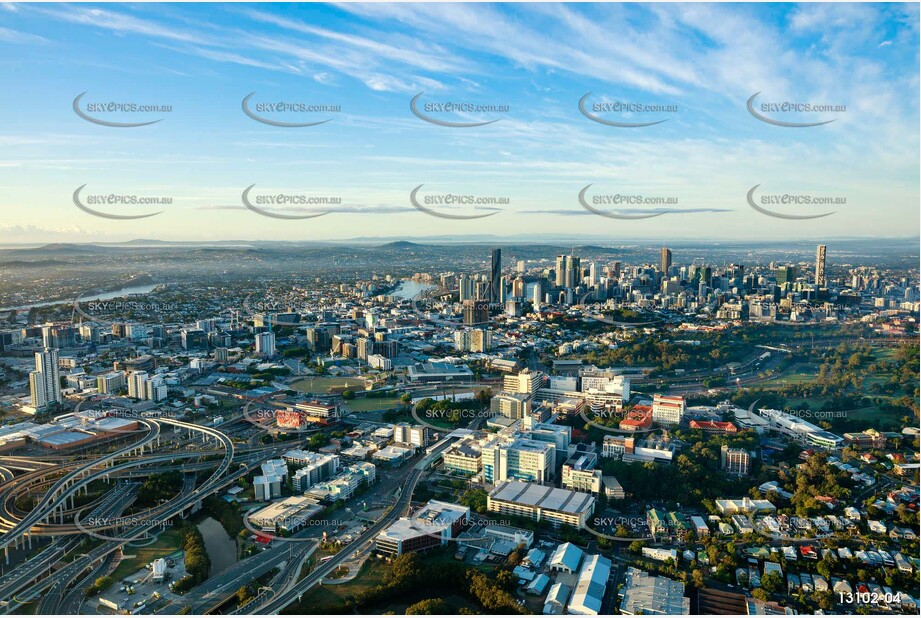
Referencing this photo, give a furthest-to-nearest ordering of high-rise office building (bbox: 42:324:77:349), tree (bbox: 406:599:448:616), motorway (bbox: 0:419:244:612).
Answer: high-rise office building (bbox: 42:324:77:349) < motorway (bbox: 0:419:244:612) < tree (bbox: 406:599:448:616)

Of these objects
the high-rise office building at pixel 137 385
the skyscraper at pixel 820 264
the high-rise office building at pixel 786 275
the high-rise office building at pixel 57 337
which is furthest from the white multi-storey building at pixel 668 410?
the high-rise office building at pixel 57 337

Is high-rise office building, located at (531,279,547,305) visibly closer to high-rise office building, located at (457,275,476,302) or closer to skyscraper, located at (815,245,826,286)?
high-rise office building, located at (457,275,476,302)

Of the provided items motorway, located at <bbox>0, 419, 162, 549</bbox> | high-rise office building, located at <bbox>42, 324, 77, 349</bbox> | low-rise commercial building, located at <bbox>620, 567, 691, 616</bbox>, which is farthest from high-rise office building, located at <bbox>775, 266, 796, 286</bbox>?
high-rise office building, located at <bbox>42, 324, 77, 349</bbox>

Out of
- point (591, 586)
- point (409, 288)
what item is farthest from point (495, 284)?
point (591, 586)

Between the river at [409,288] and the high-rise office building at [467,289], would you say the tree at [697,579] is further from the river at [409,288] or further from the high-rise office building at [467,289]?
the river at [409,288]

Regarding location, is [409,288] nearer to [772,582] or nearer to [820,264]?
[820,264]

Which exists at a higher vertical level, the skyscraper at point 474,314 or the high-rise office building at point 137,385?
the skyscraper at point 474,314
